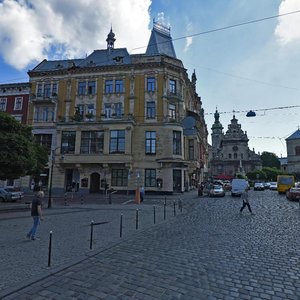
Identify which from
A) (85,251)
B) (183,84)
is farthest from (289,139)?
(85,251)

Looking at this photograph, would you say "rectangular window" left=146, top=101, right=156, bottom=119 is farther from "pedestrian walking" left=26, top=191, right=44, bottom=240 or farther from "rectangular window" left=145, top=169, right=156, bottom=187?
"pedestrian walking" left=26, top=191, right=44, bottom=240

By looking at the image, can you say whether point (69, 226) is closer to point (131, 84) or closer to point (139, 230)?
point (139, 230)

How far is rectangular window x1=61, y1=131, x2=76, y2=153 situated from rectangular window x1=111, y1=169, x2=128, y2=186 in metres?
6.81

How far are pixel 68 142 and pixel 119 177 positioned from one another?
Answer: 8.86 meters

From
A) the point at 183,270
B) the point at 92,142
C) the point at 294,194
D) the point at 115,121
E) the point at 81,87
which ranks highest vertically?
the point at 81,87

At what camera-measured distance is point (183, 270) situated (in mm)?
6000

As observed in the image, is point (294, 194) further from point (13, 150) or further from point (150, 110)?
point (13, 150)

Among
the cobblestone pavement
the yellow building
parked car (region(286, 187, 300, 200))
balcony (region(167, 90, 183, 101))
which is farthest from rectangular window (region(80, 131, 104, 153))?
the cobblestone pavement

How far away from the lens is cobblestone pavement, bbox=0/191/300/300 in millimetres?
4824

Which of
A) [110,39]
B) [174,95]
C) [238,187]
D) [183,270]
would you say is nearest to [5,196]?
[174,95]

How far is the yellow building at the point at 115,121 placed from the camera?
35.4m

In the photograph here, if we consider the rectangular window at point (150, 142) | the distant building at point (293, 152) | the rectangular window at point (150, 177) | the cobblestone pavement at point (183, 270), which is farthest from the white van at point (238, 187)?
the distant building at point (293, 152)

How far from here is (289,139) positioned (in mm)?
98375

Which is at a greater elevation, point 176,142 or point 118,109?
point 118,109
